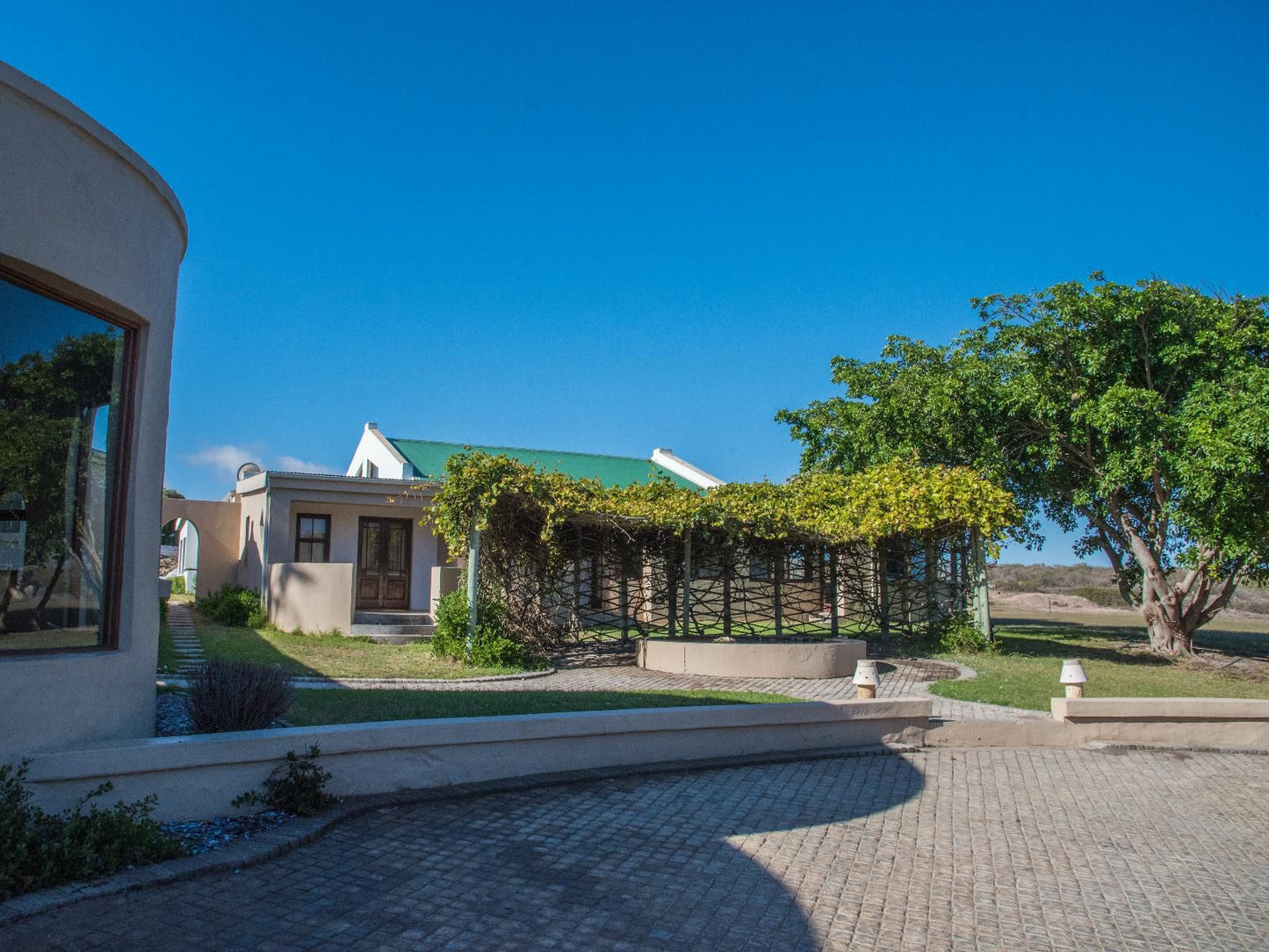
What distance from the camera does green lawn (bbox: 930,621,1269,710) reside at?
39.5ft

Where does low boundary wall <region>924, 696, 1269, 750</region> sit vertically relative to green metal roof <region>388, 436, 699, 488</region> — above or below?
below

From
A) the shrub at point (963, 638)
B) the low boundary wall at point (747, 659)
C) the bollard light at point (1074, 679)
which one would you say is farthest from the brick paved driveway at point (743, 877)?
the shrub at point (963, 638)

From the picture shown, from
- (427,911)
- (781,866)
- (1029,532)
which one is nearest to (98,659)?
(427,911)

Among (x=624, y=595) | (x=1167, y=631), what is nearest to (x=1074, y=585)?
(x=1167, y=631)

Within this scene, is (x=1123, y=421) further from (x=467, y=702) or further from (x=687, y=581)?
(x=467, y=702)

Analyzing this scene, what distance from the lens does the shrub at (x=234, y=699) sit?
20.8 ft

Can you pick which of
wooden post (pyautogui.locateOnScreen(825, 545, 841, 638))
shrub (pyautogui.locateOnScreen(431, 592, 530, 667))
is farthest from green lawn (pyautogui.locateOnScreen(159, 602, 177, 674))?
wooden post (pyautogui.locateOnScreen(825, 545, 841, 638))

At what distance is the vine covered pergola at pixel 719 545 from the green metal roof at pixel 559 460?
237 inches

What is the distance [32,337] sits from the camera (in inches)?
207

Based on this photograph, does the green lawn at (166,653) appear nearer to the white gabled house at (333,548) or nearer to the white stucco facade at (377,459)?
the white gabled house at (333,548)

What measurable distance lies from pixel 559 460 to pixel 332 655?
11.6 metres

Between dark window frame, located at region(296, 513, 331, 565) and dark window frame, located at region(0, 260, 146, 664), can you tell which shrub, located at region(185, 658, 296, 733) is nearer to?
dark window frame, located at region(0, 260, 146, 664)

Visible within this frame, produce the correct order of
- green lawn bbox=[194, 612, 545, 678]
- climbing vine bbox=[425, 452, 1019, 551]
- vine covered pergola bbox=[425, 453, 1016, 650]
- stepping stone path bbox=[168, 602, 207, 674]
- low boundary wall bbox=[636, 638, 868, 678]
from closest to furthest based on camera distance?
1. stepping stone path bbox=[168, 602, 207, 674]
2. green lawn bbox=[194, 612, 545, 678]
3. climbing vine bbox=[425, 452, 1019, 551]
4. vine covered pergola bbox=[425, 453, 1016, 650]
5. low boundary wall bbox=[636, 638, 868, 678]

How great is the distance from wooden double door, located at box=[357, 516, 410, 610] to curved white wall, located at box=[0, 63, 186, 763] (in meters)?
13.6
